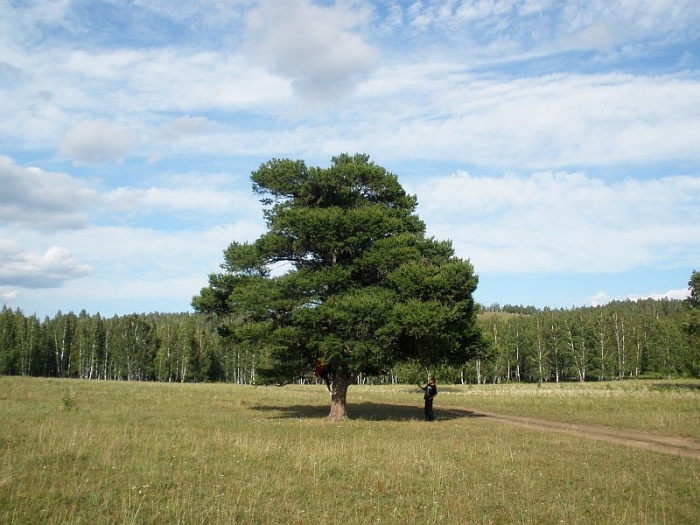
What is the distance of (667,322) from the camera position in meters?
101

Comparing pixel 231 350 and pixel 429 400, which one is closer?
pixel 429 400

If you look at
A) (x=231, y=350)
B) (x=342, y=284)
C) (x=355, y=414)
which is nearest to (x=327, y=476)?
(x=342, y=284)

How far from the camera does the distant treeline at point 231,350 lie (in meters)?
94.6

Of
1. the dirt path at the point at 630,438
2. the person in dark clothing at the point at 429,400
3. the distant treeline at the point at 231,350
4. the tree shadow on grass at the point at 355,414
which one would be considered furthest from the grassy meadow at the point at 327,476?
Answer: the distant treeline at the point at 231,350

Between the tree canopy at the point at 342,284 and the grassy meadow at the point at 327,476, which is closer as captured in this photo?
the grassy meadow at the point at 327,476

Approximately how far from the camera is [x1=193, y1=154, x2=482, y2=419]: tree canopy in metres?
22.3

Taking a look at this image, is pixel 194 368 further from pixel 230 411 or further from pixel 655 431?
pixel 655 431

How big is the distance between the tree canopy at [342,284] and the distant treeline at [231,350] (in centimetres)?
7056

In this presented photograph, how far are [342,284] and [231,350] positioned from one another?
87.0 m

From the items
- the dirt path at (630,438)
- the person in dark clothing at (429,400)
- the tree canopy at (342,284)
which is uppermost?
the tree canopy at (342,284)

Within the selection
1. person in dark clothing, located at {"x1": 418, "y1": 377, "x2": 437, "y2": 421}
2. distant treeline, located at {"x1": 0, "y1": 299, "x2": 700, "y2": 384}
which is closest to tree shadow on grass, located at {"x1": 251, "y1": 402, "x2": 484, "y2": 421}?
person in dark clothing, located at {"x1": 418, "y1": 377, "x2": 437, "y2": 421}

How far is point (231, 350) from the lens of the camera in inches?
4183

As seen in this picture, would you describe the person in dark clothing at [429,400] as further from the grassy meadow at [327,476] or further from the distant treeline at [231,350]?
the distant treeline at [231,350]

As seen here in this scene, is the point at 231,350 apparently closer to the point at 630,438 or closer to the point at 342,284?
the point at 342,284
